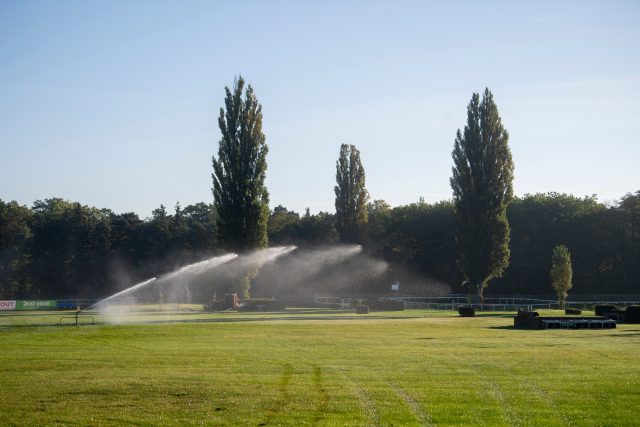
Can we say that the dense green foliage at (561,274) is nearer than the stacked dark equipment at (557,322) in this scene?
No

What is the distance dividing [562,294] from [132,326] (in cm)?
4390

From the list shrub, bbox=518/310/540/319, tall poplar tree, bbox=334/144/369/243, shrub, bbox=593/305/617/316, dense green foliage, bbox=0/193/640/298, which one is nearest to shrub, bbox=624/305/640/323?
shrub, bbox=593/305/617/316

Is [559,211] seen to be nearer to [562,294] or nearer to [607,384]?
[562,294]

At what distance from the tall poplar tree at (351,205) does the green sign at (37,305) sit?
1450 inches

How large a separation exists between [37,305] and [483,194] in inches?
2059

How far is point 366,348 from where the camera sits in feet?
103

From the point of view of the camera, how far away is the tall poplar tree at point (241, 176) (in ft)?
250

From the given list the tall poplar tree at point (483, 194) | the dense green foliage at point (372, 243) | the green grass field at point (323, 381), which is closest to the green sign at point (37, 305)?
the dense green foliage at point (372, 243)

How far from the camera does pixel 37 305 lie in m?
85.0

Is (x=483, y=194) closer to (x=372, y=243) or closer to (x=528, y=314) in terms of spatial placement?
(x=372, y=243)

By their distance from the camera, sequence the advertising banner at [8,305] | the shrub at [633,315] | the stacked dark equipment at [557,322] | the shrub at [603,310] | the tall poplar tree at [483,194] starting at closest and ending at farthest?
the stacked dark equipment at [557,322]
the shrub at [633,315]
the shrub at [603,310]
the tall poplar tree at [483,194]
the advertising banner at [8,305]

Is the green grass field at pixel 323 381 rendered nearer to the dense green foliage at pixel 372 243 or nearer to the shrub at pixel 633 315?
the shrub at pixel 633 315

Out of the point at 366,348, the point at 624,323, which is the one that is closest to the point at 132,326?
the point at 366,348

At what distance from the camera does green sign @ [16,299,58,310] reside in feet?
276
